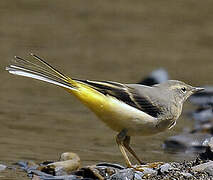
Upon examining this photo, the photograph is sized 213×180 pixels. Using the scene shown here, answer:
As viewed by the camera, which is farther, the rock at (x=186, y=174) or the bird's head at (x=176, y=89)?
the bird's head at (x=176, y=89)

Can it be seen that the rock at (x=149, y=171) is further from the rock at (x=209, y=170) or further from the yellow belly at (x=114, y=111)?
the rock at (x=209, y=170)

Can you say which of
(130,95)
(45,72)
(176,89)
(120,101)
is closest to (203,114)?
(176,89)

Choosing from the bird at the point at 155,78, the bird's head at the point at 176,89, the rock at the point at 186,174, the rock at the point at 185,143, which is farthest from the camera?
the bird at the point at 155,78

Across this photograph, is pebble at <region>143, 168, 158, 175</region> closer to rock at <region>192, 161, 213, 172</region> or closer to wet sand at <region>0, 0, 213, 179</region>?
rock at <region>192, 161, 213, 172</region>

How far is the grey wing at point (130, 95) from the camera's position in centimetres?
860

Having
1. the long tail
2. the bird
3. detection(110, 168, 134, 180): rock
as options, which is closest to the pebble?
detection(110, 168, 134, 180): rock

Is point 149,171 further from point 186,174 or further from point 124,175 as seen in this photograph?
point 186,174

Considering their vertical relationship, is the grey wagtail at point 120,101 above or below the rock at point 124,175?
above

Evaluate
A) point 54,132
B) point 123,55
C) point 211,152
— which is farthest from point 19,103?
point 211,152

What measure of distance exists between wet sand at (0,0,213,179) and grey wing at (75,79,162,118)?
129cm

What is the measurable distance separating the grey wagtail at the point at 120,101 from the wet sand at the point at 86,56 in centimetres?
113

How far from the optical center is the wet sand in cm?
1062

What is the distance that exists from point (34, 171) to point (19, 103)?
3.94 m

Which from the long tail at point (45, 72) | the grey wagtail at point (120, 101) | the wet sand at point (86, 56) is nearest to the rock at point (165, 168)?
the grey wagtail at point (120, 101)
